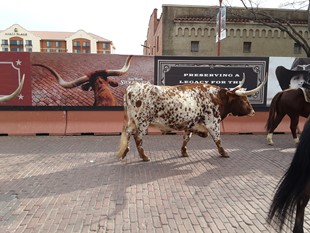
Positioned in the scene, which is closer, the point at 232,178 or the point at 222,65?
the point at 232,178

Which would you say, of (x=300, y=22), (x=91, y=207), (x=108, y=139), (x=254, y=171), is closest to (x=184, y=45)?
(x=300, y=22)

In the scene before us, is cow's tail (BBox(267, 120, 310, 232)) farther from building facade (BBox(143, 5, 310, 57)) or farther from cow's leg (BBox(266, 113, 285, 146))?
building facade (BBox(143, 5, 310, 57))

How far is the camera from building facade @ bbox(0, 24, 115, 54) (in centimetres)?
8394

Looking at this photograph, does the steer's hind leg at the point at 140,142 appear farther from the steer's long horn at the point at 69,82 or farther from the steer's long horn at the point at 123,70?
the steer's long horn at the point at 69,82

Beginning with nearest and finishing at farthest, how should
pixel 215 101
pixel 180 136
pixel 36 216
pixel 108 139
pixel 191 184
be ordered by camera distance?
pixel 36 216 < pixel 191 184 < pixel 215 101 < pixel 108 139 < pixel 180 136

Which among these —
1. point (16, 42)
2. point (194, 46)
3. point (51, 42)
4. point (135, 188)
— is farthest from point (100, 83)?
point (16, 42)

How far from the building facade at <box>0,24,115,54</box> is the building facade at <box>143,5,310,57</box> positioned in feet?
195

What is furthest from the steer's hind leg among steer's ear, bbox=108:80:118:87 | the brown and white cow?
steer's ear, bbox=108:80:118:87

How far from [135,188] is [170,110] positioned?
197cm

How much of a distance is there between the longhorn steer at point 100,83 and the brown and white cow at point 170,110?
9.74 feet

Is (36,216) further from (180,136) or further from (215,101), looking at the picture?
(180,136)

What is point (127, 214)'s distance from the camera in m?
3.80

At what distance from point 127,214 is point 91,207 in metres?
0.54

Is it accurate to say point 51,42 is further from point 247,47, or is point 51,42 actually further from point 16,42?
point 247,47
